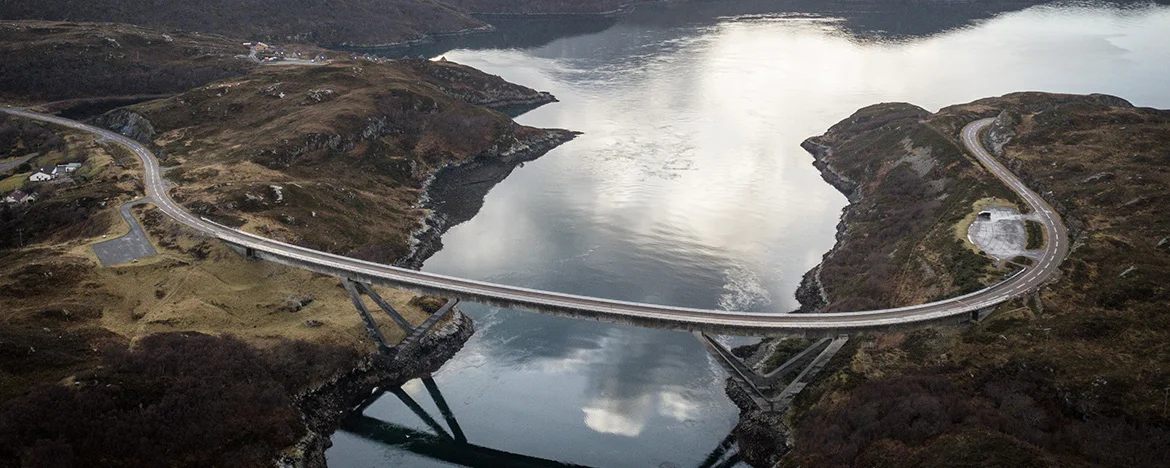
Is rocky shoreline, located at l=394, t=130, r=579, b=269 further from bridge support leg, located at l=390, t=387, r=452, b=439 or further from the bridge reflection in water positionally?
the bridge reflection in water

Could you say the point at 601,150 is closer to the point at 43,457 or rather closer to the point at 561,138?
the point at 561,138

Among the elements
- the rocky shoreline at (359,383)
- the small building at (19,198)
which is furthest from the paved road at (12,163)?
the rocky shoreline at (359,383)

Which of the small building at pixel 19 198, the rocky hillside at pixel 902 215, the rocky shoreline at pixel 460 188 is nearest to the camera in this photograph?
the rocky hillside at pixel 902 215

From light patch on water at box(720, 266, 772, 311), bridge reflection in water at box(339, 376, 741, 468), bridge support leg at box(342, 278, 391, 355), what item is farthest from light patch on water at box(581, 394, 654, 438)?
bridge support leg at box(342, 278, 391, 355)

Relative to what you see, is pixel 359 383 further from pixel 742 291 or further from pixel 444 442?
pixel 742 291

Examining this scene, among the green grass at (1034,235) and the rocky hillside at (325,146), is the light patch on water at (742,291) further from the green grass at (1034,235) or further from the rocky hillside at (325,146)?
the rocky hillside at (325,146)

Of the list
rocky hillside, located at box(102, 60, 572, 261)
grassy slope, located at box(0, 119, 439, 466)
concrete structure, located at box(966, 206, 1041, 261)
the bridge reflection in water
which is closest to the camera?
grassy slope, located at box(0, 119, 439, 466)
